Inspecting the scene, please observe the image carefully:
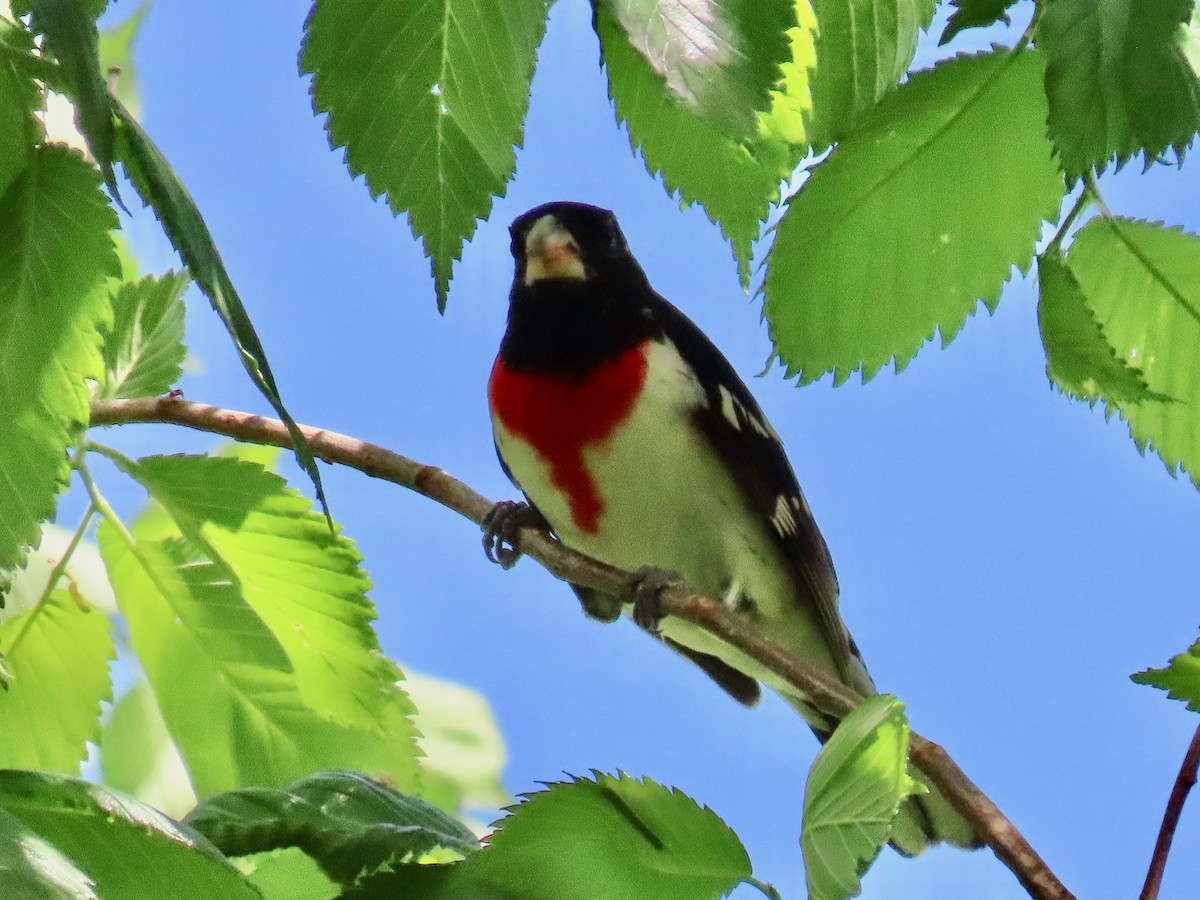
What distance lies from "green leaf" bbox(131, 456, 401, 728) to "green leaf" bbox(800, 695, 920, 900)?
43 centimetres

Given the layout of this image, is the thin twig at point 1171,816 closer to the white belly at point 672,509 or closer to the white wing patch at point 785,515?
the white belly at point 672,509

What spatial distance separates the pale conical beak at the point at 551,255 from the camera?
1896 mm

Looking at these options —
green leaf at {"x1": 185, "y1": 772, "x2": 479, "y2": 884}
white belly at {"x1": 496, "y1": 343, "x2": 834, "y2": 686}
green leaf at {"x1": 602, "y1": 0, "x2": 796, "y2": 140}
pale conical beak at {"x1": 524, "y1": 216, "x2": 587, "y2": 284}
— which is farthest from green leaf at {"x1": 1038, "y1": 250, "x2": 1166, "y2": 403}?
pale conical beak at {"x1": 524, "y1": 216, "x2": 587, "y2": 284}

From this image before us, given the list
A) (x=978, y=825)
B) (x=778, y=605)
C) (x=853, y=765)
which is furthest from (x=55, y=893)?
(x=778, y=605)

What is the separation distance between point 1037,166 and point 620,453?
3.34 feet

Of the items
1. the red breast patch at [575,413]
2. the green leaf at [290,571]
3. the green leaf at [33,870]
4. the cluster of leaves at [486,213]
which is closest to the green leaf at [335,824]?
the cluster of leaves at [486,213]

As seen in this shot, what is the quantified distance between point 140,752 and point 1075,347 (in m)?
0.95

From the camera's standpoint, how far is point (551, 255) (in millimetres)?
1890

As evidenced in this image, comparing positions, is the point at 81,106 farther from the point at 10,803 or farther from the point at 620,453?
the point at 620,453

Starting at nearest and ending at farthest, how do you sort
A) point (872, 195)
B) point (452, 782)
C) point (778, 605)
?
1. point (872, 195)
2. point (452, 782)
3. point (778, 605)

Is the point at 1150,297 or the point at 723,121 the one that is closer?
the point at 723,121

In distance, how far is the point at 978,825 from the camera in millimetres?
705

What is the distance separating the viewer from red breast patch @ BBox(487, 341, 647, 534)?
68.9 inches

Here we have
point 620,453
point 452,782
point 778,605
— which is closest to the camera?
point 452,782
